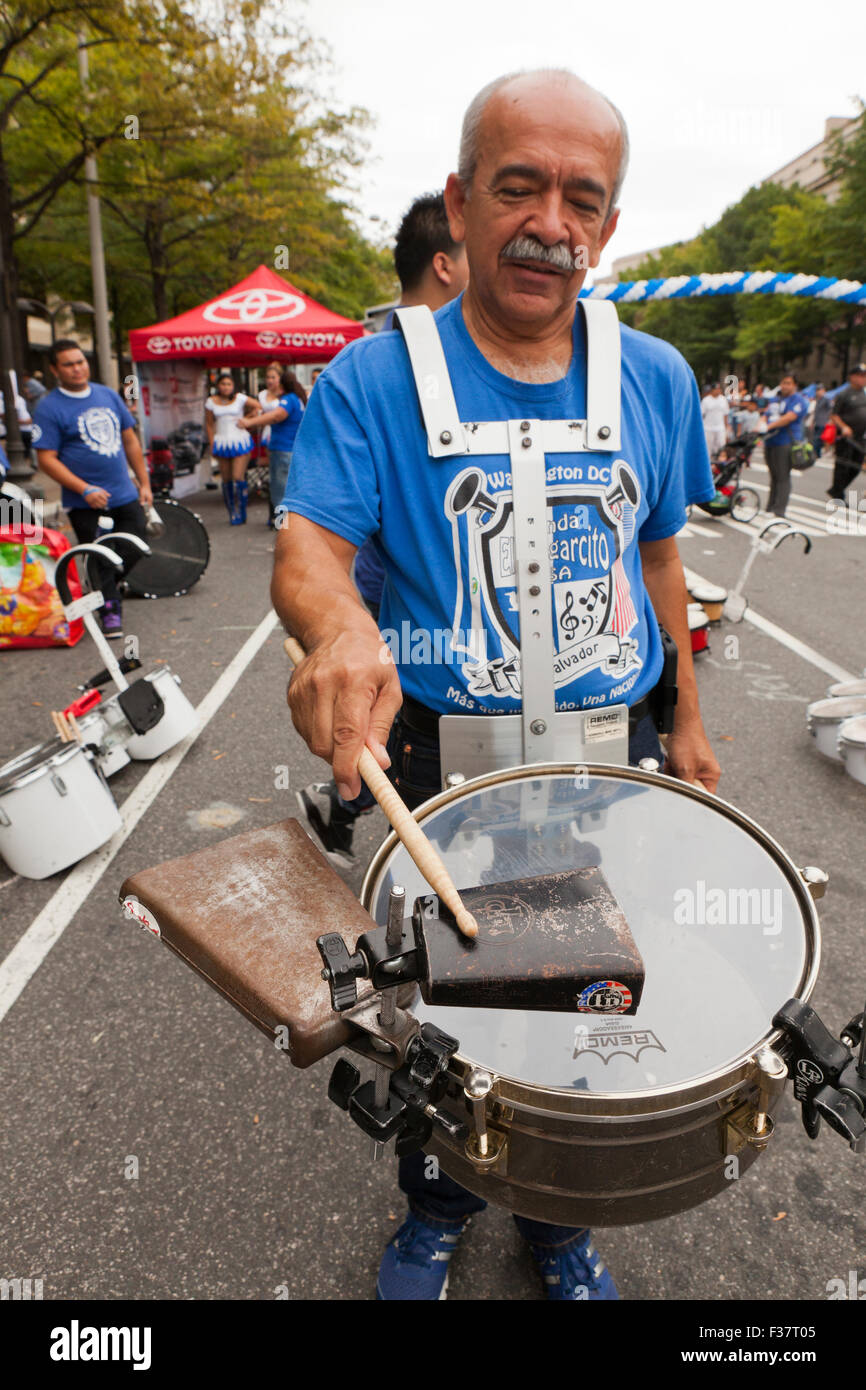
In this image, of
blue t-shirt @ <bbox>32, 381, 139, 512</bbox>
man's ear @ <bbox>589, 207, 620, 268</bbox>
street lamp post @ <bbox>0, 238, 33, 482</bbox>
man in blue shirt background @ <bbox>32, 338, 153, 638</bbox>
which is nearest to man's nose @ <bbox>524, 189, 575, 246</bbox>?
man's ear @ <bbox>589, 207, 620, 268</bbox>

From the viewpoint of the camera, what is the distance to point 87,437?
6.18 metres

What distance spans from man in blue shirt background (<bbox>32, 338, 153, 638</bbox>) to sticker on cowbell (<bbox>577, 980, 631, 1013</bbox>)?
18.7 ft

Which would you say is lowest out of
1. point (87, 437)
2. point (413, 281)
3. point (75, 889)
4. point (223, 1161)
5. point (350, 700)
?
point (223, 1161)

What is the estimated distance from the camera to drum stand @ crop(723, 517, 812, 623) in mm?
5767

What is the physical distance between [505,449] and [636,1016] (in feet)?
2.99

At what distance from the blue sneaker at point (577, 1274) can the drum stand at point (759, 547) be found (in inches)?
191

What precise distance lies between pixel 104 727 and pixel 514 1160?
3.47m

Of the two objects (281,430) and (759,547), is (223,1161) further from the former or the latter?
(281,430)

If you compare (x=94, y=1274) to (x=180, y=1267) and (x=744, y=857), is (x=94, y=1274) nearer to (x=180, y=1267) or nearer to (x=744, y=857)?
(x=180, y=1267)

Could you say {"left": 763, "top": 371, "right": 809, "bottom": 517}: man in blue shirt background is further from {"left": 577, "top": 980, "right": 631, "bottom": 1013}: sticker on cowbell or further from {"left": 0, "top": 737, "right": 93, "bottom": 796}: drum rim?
{"left": 577, "top": 980, "right": 631, "bottom": 1013}: sticker on cowbell

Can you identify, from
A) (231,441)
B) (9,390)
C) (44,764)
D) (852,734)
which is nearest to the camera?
(44,764)

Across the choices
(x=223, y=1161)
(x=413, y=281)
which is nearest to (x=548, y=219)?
(x=223, y=1161)
